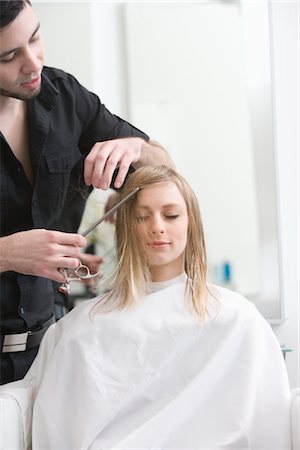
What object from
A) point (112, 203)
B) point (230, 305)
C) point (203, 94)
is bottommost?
point (230, 305)

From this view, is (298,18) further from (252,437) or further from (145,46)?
(252,437)

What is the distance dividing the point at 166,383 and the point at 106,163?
0.54 meters

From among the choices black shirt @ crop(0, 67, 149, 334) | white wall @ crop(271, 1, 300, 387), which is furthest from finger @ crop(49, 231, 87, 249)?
white wall @ crop(271, 1, 300, 387)

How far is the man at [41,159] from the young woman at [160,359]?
0.33ft

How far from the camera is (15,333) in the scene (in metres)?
1.70

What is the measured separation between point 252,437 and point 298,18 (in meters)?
1.15

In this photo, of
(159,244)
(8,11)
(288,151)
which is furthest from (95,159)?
(288,151)

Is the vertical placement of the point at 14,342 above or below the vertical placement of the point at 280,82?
below

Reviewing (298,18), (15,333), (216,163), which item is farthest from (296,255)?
(15,333)

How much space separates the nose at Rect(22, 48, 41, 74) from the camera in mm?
1531

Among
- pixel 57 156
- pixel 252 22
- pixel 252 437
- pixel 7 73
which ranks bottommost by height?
pixel 252 437

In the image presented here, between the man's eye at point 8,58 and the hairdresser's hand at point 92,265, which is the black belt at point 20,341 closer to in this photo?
the hairdresser's hand at point 92,265

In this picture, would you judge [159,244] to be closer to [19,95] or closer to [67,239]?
[67,239]

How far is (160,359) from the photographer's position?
151 centimetres
